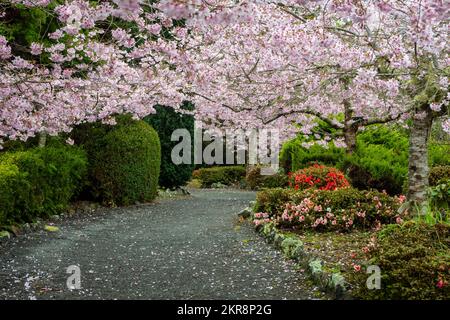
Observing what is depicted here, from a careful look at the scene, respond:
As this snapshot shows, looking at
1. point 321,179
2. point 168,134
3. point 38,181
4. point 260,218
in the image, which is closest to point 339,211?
point 260,218

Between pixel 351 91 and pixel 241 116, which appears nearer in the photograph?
pixel 351 91

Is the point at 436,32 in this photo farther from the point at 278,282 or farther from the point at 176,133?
the point at 176,133

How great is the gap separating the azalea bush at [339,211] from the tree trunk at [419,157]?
0.52 meters

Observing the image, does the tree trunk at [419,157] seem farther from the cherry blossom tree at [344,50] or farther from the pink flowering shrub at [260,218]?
the pink flowering shrub at [260,218]

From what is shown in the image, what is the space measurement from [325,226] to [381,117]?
4.04 metres

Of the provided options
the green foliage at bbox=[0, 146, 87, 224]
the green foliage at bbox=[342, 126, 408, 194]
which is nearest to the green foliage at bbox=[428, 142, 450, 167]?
the green foliage at bbox=[342, 126, 408, 194]

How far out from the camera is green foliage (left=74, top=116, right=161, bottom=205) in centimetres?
1104

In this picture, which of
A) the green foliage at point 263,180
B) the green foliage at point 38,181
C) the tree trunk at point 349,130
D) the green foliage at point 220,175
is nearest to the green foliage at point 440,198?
the tree trunk at point 349,130

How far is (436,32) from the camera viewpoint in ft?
18.8

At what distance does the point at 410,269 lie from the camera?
3818mm

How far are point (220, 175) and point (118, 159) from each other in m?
11.7

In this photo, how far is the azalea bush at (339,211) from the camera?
287 inches

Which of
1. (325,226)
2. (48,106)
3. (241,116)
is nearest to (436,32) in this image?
(325,226)

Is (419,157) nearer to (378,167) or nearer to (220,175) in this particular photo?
(378,167)
